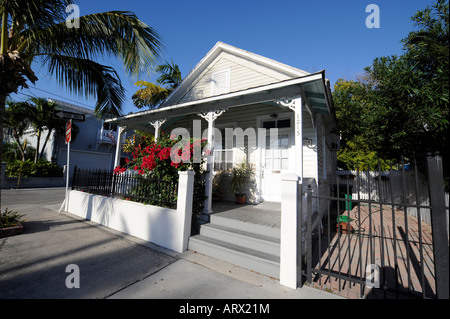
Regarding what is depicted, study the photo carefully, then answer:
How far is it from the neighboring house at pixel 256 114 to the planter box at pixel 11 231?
12.8ft

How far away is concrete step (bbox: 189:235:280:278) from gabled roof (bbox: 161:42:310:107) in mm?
4338

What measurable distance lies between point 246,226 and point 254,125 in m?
3.68

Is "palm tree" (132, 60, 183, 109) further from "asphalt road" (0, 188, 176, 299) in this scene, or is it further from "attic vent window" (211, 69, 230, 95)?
"asphalt road" (0, 188, 176, 299)

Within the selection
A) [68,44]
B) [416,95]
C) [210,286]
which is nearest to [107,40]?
[68,44]

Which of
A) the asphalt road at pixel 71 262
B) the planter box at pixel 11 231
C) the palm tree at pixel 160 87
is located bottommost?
the asphalt road at pixel 71 262

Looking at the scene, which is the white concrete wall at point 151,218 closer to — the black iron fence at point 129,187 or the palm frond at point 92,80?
the black iron fence at point 129,187

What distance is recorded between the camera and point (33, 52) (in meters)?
4.29

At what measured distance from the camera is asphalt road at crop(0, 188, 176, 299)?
2.46 m

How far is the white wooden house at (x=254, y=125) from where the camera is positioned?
Answer: 135 inches

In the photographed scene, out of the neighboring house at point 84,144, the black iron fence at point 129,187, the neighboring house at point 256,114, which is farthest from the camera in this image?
the neighboring house at point 84,144

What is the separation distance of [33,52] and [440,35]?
29.9 ft

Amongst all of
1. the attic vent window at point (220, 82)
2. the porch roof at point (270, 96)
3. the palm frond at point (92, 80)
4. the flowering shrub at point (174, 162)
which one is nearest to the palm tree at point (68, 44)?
the palm frond at point (92, 80)

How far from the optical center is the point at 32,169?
12.9 meters

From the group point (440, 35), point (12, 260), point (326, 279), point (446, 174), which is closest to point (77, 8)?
point (12, 260)
